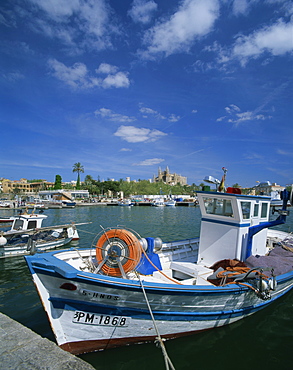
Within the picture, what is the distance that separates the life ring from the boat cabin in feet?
11.7

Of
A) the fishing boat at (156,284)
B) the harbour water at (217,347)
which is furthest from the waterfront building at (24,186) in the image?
the fishing boat at (156,284)

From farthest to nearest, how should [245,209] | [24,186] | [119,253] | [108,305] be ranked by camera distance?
[24,186] < [245,209] < [119,253] < [108,305]

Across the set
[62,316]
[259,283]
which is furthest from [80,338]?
[259,283]

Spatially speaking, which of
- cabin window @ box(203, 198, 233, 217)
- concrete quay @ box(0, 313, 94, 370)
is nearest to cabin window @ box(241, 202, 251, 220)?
cabin window @ box(203, 198, 233, 217)

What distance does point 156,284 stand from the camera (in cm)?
562

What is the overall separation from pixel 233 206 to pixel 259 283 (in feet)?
9.21

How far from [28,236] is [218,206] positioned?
48.4 ft

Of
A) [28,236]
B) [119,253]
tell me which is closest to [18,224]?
[28,236]

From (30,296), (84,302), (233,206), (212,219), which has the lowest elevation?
(30,296)

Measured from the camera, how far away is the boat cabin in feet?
27.4

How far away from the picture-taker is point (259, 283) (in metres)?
6.27

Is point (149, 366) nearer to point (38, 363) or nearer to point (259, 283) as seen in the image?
point (38, 363)

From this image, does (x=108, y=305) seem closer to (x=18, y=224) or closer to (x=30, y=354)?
(x=30, y=354)

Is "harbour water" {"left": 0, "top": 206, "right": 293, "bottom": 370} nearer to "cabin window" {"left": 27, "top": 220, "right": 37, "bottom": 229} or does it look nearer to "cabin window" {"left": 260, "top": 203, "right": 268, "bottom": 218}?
"cabin window" {"left": 260, "top": 203, "right": 268, "bottom": 218}
